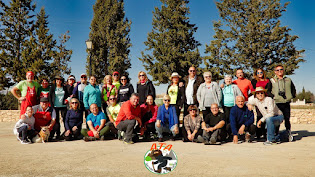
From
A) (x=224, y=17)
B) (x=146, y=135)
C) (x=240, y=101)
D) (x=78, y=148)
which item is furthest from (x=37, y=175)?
(x=224, y=17)

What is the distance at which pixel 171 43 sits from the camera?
74.2 feet

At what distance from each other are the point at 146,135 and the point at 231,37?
54.3 feet

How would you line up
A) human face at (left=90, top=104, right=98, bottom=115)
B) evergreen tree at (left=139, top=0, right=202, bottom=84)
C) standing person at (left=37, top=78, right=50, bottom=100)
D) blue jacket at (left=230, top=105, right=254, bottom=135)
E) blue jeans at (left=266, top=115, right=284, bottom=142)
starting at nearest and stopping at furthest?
blue jeans at (left=266, top=115, right=284, bottom=142) → blue jacket at (left=230, top=105, right=254, bottom=135) → human face at (left=90, top=104, right=98, bottom=115) → standing person at (left=37, top=78, right=50, bottom=100) → evergreen tree at (left=139, top=0, right=202, bottom=84)

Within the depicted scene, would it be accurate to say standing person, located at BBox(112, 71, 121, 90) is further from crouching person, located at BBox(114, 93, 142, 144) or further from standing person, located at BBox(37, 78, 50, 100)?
standing person, located at BBox(37, 78, 50, 100)

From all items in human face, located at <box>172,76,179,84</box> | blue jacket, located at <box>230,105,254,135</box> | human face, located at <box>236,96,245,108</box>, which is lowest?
blue jacket, located at <box>230,105,254,135</box>

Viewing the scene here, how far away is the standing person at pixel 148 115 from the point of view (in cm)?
655

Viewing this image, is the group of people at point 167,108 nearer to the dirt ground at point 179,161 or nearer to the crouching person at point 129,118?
the crouching person at point 129,118

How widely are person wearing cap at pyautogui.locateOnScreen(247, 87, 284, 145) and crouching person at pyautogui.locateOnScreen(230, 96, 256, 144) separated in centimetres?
20

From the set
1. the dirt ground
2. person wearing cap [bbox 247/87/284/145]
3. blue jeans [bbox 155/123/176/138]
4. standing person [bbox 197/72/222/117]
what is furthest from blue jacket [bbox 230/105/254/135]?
blue jeans [bbox 155/123/176/138]

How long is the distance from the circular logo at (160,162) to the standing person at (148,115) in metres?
2.50

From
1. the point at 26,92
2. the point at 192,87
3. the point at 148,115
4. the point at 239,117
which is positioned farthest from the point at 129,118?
the point at 26,92

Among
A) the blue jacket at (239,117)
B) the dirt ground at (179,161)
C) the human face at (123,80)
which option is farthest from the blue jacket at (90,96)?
the blue jacket at (239,117)

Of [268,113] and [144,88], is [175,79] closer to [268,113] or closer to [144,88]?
[144,88]

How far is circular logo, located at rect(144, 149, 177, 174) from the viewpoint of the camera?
345cm
